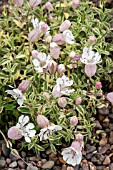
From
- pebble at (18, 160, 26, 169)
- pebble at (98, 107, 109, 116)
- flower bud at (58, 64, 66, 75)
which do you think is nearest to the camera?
flower bud at (58, 64, 66, 75)

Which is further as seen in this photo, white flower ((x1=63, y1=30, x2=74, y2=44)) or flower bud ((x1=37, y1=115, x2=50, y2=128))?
white flower ((x1=63, y1=30, x2=74, y2=44))

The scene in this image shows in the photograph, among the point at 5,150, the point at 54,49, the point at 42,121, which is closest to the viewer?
the point at 42,121

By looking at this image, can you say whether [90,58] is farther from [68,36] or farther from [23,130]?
[23,130]

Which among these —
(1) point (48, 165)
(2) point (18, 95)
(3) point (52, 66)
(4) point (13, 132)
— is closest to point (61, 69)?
(3) point (52, 66)

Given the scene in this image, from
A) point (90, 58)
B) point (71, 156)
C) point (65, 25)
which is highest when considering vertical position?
point (65, 25)

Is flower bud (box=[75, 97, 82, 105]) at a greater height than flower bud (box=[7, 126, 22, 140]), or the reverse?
flower bud (box=[75, 97, 82, 105])

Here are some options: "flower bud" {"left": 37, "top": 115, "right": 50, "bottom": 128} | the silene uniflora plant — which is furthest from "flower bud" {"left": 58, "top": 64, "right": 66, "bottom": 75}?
"flower bud" {"left": 37, "top": 115, "right": 50, "bottom": 128}

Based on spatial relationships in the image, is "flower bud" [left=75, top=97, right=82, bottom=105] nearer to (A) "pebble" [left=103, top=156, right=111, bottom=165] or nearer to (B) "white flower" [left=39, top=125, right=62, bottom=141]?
(B) "white flower" [left=39, top=125, right=62, bottom=141]

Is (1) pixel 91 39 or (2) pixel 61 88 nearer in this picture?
(2) pixel 61 88
